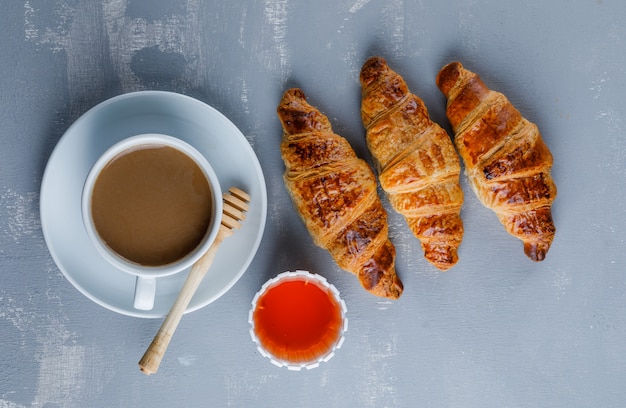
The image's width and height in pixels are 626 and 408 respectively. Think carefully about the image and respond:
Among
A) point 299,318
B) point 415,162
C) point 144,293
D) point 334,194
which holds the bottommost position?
point 299,318

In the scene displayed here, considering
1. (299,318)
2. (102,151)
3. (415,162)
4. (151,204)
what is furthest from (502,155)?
(102,151)

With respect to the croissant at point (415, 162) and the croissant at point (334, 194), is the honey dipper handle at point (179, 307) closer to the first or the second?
the croissant at point (334, 194)

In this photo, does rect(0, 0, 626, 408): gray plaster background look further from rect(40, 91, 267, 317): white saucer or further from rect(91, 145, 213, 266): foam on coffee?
rect(91, 145, 213, 266): foam on coffee

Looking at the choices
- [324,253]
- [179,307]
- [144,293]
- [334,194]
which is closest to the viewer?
[144,293]

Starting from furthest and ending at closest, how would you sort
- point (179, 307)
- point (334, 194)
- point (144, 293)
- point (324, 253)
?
point (324, 253) → point (334, 194) → point (179, 307) → point (144, 293)

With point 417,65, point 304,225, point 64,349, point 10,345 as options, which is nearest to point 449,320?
point 304,225

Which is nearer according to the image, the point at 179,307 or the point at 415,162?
the point at 179,307

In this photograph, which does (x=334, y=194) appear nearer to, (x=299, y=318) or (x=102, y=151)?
(x=299, y=318)
